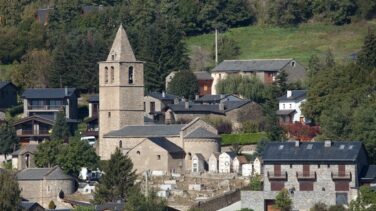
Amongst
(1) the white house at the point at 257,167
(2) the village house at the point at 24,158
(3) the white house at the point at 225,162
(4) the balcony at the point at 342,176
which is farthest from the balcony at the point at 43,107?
(4) the balcony at the point at 342,176

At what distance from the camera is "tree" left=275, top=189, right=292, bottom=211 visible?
277ft

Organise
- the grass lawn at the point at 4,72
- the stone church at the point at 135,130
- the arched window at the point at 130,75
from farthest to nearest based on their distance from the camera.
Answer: the grass lawn at the point at 4,72, the arched window at the point at 130,75, the stone church at the point at 135,130

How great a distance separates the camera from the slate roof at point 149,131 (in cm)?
9712

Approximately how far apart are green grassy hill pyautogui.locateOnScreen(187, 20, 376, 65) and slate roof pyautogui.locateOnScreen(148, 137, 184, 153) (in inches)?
900

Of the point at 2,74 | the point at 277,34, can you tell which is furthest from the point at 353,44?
the point at 2,74

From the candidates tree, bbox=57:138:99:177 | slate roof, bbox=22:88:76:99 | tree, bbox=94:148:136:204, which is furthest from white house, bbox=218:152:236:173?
slate roof, bbox=22:88:76:99

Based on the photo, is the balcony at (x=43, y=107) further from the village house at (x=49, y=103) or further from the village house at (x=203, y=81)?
the village house at (x=203, y=81)

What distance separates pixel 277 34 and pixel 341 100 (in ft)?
85.7

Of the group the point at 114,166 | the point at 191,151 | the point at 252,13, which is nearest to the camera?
the point at 114,166

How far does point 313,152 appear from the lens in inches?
3430

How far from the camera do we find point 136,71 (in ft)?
334

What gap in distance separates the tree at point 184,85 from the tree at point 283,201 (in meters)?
25.1

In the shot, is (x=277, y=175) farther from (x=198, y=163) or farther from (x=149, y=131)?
(x=149, y=131)

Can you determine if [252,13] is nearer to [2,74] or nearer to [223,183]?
[2,74]
